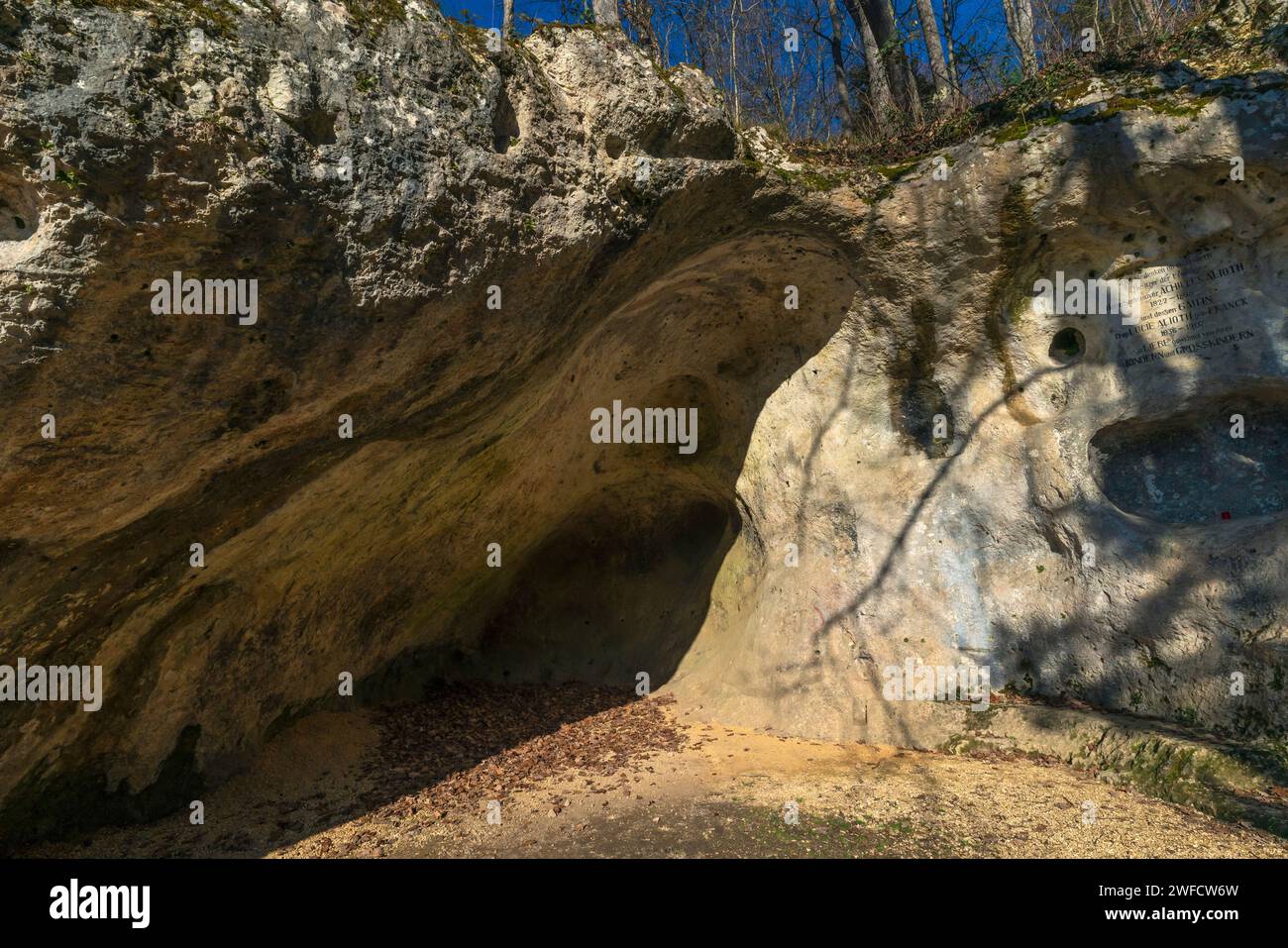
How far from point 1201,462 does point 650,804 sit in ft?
17.8

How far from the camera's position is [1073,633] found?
6.59 m

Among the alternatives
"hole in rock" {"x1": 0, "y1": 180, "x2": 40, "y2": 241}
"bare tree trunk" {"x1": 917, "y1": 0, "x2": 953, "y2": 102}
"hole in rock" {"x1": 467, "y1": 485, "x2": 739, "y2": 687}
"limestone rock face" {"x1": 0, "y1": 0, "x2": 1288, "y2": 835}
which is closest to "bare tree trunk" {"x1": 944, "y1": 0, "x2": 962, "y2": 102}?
"bare tree trunk" {"x1": 917, "y1": 0, "x2": 953, "y2": 102}

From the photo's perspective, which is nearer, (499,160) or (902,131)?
(499,160)

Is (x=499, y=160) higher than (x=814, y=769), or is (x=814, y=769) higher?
(x=499, y=160)

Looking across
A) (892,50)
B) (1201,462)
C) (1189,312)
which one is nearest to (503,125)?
(1189,312)

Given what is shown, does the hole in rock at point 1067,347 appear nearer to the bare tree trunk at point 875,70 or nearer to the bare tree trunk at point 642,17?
the bare tree trunk at point 875,70

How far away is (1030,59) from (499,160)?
661 cm

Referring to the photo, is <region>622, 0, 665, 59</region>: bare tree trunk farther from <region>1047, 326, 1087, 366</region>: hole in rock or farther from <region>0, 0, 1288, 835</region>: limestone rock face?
<region>1047, 326, 1087, 366</region>: hole in rock

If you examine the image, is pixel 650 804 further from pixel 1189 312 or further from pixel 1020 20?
pixel 1020 20

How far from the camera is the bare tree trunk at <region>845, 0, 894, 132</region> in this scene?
8.98 meters

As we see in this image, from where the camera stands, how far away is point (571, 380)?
752cm

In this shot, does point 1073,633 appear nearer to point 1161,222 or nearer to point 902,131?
point 1161,222

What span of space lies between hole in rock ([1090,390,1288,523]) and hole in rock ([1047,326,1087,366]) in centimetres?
71

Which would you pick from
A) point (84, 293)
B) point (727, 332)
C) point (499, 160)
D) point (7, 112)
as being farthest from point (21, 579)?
point (727, 332)
